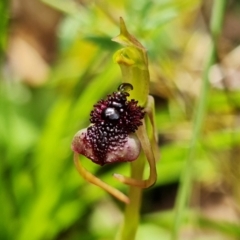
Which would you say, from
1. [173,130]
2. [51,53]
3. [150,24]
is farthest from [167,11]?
[51,53]

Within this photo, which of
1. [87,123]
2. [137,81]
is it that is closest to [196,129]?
[137,81]

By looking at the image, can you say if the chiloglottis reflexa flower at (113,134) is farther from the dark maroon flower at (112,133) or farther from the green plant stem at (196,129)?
the green plant stem at (196,129)

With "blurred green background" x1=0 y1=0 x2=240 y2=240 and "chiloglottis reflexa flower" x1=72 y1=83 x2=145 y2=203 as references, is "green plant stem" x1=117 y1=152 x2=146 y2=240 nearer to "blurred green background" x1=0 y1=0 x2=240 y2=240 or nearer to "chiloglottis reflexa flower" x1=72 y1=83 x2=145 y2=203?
"chiloglottis reflexa flower" x1=72 y1=83 x2=145 y2=203

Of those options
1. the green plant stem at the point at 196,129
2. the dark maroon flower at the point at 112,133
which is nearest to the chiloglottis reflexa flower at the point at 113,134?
the dark maroon flower at the point at 112,133

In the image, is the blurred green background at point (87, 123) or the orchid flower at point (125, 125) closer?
the orchid flower at point (125, 125)

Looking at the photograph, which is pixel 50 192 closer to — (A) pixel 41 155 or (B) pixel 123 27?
(A) pixel 41 155

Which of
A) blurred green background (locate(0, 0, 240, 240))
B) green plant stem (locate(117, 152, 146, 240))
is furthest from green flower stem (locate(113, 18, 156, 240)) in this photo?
blurred green background (locate(0, 0, 240, 240))

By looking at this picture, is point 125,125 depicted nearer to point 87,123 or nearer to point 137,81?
point 137,81
